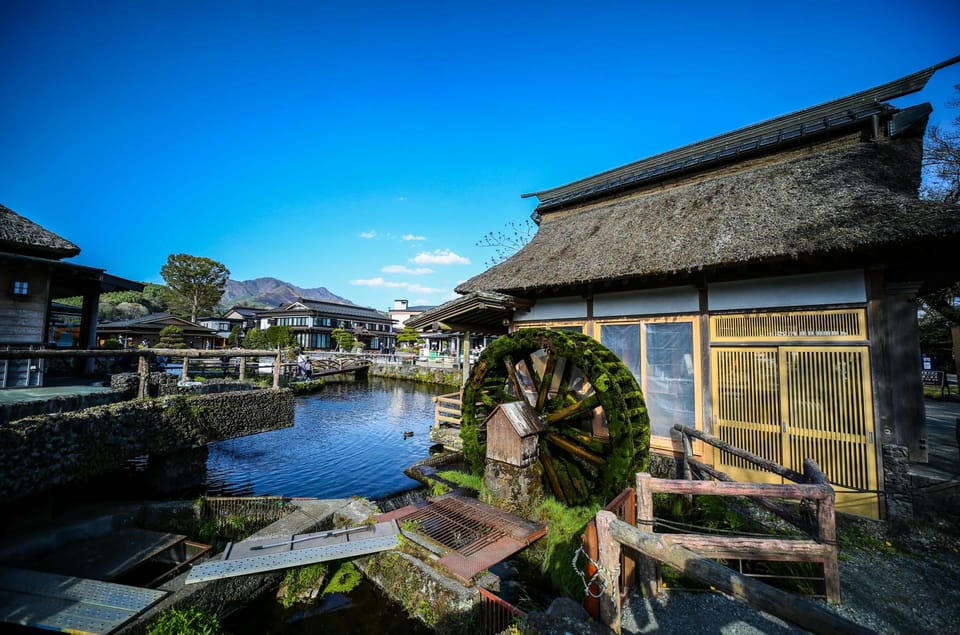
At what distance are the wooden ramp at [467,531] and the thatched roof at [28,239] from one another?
440 inches

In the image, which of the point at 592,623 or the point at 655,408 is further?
the point at 655,408

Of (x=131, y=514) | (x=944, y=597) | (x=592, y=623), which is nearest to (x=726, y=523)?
(x=944, y=597)

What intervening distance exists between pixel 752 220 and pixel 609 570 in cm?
616

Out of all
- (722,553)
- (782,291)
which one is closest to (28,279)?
(722,553)

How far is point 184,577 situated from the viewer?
395cm

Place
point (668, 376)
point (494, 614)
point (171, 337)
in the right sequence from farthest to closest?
point (171, 337) < point (668, 376) < point (494, 614)

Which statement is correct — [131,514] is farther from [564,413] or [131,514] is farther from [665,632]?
[665,632]

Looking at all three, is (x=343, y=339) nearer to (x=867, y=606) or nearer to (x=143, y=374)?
(x=143, y=374)

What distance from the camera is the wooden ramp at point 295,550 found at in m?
3.85

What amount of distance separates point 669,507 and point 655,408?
1731mm

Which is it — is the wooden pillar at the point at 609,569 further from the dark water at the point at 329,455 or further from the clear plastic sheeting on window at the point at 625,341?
the dark water at the point at 329,455

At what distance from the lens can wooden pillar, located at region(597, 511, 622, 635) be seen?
2314 millimetres

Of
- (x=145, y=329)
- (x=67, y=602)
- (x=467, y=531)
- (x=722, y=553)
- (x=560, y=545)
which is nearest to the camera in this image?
(x=722, y=553)

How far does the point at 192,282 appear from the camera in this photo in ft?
141
